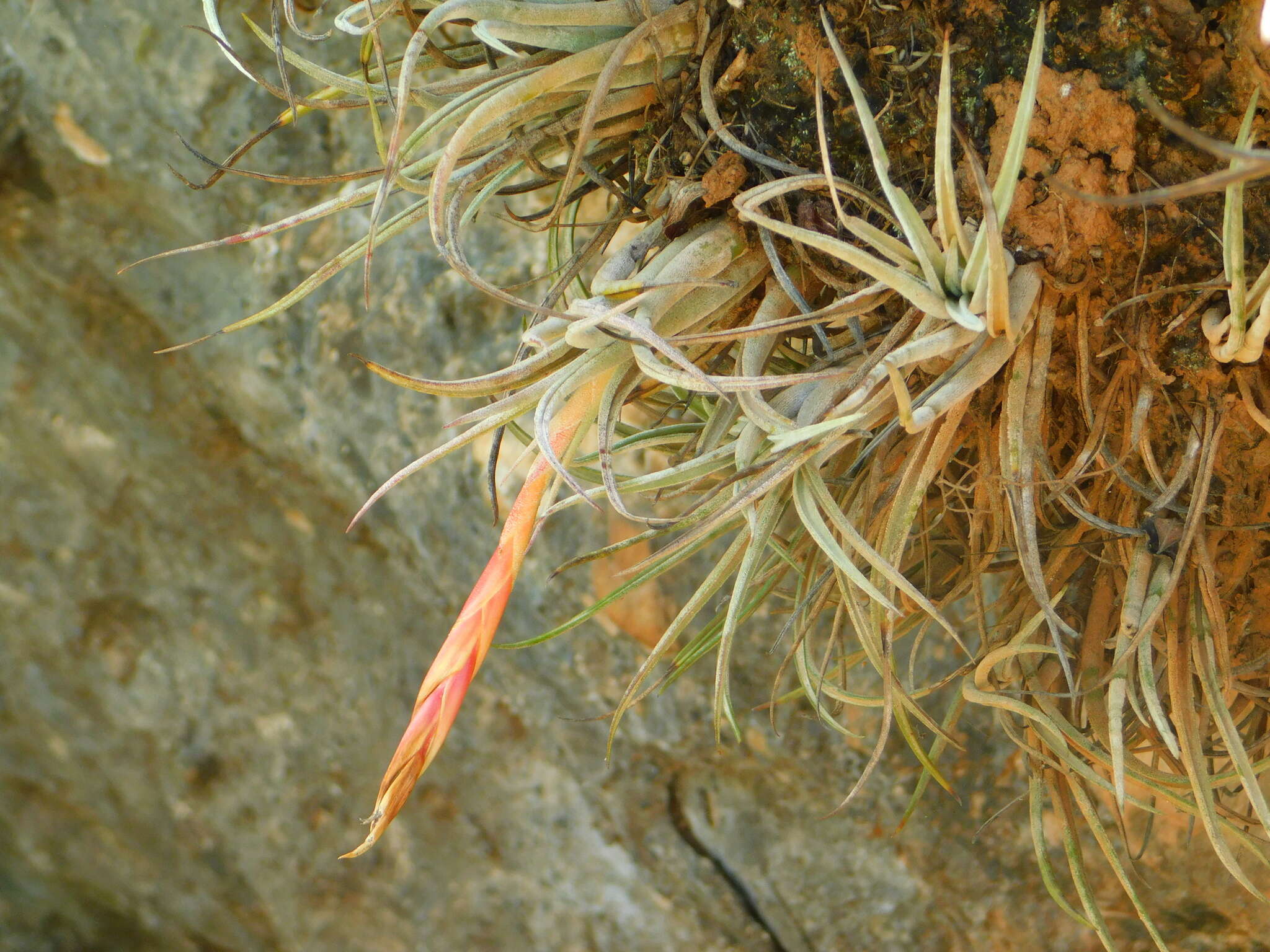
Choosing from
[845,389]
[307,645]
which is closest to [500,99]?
[845,389]

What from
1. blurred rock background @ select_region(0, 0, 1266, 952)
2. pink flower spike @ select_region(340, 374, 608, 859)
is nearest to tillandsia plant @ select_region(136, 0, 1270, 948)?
pink flower spike @ select_region(340, 374, 608, 859)

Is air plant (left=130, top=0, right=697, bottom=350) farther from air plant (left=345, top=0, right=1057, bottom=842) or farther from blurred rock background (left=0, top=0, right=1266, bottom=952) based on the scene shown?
blurred rock background (left=0, top=0, right=1266, bottom=952)

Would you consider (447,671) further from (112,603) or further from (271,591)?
(112,603)

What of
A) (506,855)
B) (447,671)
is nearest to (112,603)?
(506,855)

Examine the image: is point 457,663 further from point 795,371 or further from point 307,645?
point 307,645

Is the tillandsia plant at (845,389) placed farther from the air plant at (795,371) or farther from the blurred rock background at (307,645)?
the blurred rock background at (307,645)
